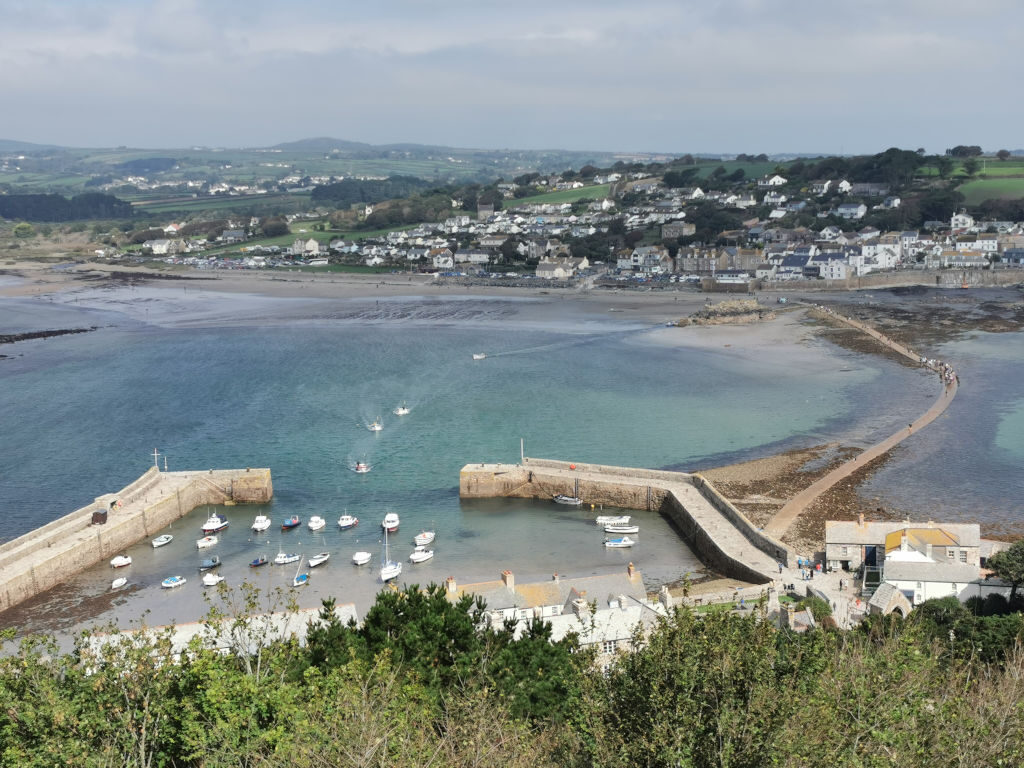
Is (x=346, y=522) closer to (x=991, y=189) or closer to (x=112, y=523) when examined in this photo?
(x=112, y=523)

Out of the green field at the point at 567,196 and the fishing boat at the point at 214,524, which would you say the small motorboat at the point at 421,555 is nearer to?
the fishing boat at the point at 214,524

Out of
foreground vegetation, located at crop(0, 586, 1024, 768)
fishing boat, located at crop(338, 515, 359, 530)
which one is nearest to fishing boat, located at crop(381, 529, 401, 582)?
fishing boat, located at crop(338, 515, 359, 530)

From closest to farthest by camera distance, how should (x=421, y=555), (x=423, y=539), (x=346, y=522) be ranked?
1. (x=421, y=555)
2. (x=423, y=539)
3. (x=346, y=522)

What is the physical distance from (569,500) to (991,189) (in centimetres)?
7029

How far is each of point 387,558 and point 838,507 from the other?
10574mm

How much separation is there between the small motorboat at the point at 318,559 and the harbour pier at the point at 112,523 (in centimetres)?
435

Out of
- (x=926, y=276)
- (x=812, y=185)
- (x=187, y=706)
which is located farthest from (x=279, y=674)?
(x=812, y=185)

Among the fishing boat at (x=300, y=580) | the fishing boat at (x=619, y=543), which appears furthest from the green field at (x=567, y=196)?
the fishing boat at (x=300, y=580)

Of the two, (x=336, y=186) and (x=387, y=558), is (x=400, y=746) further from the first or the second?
(x=336, y=186)

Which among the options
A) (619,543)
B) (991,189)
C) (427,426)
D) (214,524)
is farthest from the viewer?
(991,189)

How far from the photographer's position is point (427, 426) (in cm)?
3105

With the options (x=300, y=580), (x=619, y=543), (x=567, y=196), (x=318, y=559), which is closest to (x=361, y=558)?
(x=318, y=559)

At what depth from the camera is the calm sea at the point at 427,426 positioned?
2116 cm

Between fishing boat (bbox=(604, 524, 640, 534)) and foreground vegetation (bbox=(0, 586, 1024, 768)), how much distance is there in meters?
11.3
